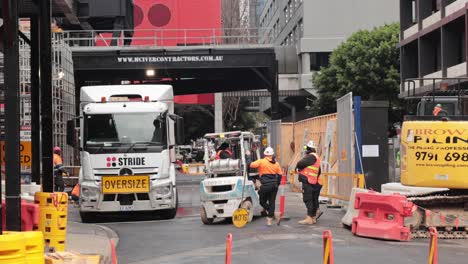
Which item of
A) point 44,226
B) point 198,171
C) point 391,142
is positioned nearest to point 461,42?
point 391,142

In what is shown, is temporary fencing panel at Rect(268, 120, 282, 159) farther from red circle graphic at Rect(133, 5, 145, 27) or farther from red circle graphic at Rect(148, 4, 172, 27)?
red circle graphic at Rect(148, 4, 172, 27)

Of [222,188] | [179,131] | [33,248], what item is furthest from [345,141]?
[33,248]

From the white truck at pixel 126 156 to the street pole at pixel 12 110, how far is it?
8.42m

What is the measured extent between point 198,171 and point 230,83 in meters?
5.66

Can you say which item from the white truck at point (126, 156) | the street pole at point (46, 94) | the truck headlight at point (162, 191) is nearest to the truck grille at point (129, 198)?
the white truck at point (126, 156)

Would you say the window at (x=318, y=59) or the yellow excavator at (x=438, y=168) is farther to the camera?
the window at (x=318, y=59)

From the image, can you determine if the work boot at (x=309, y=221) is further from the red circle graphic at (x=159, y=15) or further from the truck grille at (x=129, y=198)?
the red circle graphic at (x=159, y=15)

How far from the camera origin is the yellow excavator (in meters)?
13.1

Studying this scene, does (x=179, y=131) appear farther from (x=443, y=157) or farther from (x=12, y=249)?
(x=12, y=249)

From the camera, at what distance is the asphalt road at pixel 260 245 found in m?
10.8

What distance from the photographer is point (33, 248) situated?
6.20m

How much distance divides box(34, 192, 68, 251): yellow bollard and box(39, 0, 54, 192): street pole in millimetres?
1328

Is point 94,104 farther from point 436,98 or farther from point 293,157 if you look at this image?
point 293,157

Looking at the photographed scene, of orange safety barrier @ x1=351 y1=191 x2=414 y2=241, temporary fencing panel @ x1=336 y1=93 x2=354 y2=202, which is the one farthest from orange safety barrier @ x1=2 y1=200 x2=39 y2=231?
temporary fencing panel @ x1=336 y1=93 x2=354 y2=202
